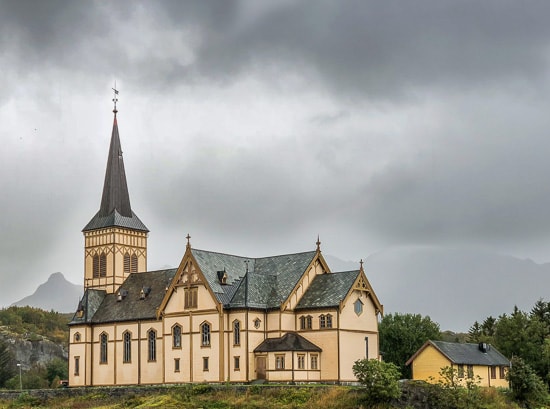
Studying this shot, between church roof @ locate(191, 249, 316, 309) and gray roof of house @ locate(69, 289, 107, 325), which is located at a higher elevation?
church roof @ locate(191, 249, 316, 309)

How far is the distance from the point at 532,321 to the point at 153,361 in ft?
121

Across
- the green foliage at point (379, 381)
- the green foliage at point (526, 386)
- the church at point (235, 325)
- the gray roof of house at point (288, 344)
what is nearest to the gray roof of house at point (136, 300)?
the church at point (235, 325)

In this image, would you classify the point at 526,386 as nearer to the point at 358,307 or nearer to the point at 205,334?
the point at 358,307

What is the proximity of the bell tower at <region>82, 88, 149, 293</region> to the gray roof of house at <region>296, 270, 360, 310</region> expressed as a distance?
24.9 meters

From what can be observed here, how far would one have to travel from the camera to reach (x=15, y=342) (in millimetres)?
124562

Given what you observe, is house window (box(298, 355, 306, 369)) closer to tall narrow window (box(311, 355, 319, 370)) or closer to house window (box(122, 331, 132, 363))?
tall narrow window (box(311, 355, 319, 370))

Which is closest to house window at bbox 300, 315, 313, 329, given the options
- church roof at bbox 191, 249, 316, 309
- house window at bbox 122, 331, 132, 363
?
church roof at bbox 191, 249, 316, 309

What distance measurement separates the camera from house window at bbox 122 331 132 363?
285 feet

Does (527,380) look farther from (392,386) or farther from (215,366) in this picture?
(215,366)

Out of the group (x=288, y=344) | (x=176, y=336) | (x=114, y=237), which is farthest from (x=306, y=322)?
(x=114, y=237)

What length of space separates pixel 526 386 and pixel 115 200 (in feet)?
156

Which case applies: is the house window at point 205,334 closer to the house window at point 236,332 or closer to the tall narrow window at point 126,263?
the house window at point 236,332

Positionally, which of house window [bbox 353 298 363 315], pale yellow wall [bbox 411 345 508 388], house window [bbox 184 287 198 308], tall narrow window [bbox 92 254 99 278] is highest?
tall narrow window [bbox 92 254 99 278]

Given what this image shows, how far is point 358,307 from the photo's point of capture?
78500mm
